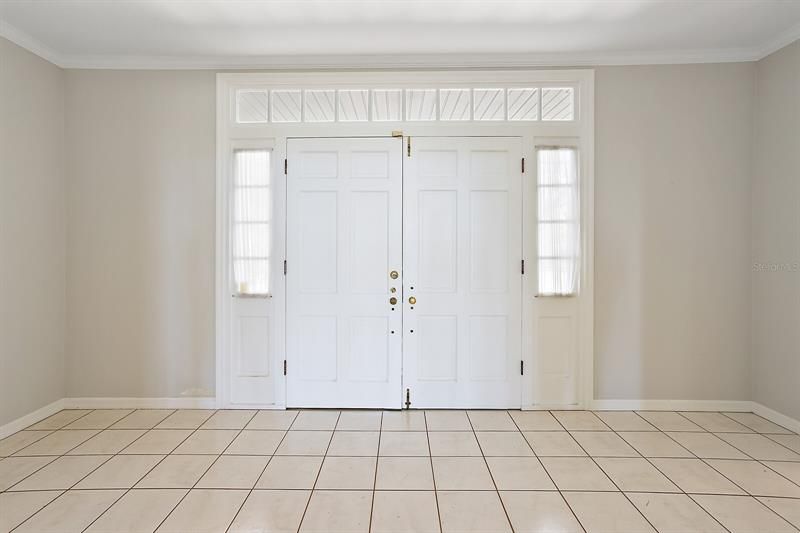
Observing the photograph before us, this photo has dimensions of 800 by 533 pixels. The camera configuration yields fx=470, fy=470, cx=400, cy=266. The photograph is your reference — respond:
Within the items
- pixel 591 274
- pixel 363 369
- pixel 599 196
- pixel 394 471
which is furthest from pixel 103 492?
pixel 599 196

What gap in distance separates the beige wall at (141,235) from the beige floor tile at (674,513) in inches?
126

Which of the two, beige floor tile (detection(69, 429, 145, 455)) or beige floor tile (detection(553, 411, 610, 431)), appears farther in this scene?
beige floor tile (detection(553, 411, 610, 431))

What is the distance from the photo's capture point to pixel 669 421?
362 centimetres

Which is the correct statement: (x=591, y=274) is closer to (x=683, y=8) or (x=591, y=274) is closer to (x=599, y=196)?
(x=599, y=196)

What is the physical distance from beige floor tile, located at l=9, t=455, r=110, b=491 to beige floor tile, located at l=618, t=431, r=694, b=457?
3.45 meters

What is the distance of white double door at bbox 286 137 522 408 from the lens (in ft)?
12.6

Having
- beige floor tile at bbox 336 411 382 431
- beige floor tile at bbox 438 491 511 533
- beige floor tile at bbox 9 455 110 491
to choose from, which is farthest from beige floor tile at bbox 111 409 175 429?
beige floor tile at bbox 438 491 511 533

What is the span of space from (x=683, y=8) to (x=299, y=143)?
290 cm

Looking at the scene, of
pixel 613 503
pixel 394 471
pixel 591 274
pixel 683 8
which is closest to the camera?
pixel 613 503

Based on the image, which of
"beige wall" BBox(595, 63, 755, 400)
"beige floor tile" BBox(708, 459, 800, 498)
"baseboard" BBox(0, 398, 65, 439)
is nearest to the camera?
"beige floor tile" BBox(708, 459, 800, 498)

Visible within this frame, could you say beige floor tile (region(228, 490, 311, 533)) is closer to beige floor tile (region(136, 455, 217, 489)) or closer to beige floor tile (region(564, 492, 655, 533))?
beige floor tile (region(136, 455, 217, 489))

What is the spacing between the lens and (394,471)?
9.15 ft

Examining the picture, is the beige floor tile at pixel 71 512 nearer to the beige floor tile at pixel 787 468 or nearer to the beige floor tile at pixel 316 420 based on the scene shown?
the beige floor tile at pixel 316 420

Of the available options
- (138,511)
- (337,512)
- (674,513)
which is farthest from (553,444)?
(138,511)
